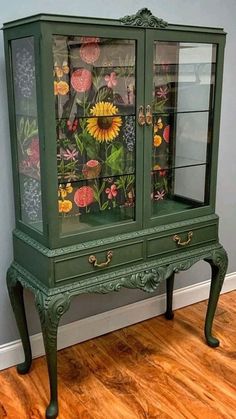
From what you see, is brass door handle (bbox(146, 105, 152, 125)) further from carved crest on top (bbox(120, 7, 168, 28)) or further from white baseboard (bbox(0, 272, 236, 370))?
white baseboard (bbox(0, 272, 236, 370))

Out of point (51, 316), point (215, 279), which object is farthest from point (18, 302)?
point (215, 279)

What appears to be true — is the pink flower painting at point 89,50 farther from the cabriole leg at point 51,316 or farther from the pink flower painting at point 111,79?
the cabriole leg at point 51,316

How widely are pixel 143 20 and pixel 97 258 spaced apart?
Answer: 1.06 metres

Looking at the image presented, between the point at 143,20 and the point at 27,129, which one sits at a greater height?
the point at 143,20

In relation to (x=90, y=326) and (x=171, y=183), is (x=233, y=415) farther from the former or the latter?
(x=171, y=183)

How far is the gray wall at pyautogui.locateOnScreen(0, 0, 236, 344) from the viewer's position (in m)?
2.12

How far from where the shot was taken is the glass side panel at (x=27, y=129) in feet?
6.18

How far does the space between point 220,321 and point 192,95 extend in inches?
56.4

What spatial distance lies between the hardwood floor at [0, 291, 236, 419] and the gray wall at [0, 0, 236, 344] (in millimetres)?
216

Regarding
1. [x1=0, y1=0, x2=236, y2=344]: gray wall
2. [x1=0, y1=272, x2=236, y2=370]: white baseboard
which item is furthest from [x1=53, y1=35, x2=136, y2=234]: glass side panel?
[x1=0, y1=272, x2=236, y2=370]: white baseboard

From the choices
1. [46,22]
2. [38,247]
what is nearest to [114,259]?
[38,247]

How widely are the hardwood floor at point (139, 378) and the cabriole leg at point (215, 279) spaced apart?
62mm

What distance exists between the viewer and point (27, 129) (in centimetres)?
198

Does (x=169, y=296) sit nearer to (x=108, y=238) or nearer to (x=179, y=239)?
(x=179, y=239)
